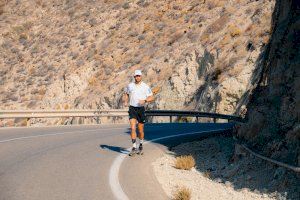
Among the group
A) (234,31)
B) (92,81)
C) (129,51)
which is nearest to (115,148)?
(234,31)

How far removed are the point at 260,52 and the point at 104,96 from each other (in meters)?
12.0

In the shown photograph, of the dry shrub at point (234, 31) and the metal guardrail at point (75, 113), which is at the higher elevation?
the dry shrub at point (234, 31)

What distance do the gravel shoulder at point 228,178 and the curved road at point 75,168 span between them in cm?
39

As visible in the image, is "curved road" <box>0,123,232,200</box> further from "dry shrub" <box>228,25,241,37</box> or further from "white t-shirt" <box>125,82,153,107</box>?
"dry shrub" <box>228,25,241,37</box>

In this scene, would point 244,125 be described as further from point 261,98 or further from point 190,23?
point 190,23

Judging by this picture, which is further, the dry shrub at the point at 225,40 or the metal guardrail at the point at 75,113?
the dry shrub at the point at 225,40

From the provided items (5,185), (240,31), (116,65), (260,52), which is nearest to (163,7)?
(116,65)

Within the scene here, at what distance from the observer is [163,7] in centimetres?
4494

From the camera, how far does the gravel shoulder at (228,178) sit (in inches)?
285

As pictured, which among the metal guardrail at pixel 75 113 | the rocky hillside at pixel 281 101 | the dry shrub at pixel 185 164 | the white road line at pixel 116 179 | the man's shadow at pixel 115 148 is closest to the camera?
the white road line at pixel 116 179

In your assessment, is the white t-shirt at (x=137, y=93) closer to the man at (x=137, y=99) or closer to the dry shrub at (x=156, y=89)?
the man at (x=137, y=99)

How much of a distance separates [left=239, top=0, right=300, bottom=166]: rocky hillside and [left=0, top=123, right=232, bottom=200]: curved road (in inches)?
89.2

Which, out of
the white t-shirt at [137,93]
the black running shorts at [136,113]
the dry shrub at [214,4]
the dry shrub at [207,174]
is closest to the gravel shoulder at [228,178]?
the dry shrub at [207,174]

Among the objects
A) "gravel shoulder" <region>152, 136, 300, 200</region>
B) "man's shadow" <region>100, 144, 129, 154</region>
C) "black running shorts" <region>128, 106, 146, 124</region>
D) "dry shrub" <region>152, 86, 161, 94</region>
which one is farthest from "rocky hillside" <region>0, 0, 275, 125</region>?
"gravel shoulder" <region>152, 136, 300, 200</region>
